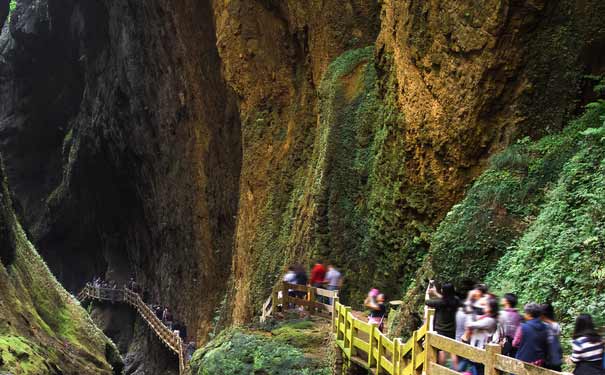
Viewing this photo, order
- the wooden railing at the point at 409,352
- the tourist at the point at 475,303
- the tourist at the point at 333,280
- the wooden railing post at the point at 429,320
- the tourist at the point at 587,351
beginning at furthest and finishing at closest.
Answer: the tourist at the point at 333,280, the wooden railing post at the point at 429,320, the tourist at the point at 475,303, the wooden railing at the point at 409,352, the tourist at the point at 587,351

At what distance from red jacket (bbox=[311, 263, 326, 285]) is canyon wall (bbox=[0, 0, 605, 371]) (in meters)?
0.94

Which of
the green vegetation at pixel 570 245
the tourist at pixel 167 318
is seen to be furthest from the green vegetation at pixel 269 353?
the tourist at pixel 167 318

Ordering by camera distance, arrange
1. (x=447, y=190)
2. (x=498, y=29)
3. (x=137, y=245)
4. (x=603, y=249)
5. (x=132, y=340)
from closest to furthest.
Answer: (x=603, y=249) < (x=498, y=29) < (x=447, y=190) < (x=132, y=340) < (x=137, y=245)

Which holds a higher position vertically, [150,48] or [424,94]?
[150,48]

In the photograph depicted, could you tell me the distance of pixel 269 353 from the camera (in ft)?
45.3

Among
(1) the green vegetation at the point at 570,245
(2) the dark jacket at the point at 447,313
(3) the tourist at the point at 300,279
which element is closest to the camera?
(2) the dark jacket at the point at 447,313

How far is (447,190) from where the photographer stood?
15.2 metres

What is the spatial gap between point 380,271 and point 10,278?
1210cm

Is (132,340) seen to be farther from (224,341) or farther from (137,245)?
(224,341)

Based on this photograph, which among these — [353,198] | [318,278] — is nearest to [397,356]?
[318,278]

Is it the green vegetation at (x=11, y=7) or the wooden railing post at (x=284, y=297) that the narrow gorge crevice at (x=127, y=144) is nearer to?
the green vegetation at (x=11, y=7)

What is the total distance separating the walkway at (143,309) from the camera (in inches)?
1207

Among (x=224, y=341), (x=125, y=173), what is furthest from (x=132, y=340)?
(x=224, y=341)

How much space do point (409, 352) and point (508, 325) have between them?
74.6 inches
